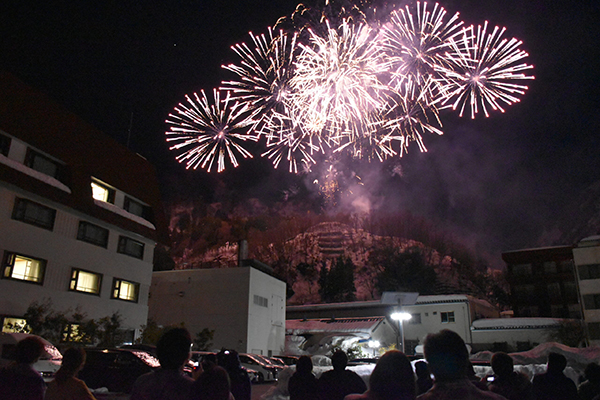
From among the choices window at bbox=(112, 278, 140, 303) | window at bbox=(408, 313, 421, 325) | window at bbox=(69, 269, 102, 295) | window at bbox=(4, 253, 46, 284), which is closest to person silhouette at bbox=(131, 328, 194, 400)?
window at bbox=(4, 253, 46, 284)

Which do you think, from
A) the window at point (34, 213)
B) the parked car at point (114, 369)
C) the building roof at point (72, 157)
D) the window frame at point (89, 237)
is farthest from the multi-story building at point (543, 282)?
the parked car at point (114, 369)

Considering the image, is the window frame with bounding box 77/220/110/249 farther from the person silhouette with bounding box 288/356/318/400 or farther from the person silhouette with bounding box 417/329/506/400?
the person silhouette with bounding box 417/329/506/400

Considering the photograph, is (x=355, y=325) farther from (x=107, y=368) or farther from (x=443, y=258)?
(x=443, y=258)

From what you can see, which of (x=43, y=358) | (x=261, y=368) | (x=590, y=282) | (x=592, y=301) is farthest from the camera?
(x=590, y=282)

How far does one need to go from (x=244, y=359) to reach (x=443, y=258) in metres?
114

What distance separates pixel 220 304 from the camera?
32.2 m

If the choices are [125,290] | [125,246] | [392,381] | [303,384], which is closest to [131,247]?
[125,246]

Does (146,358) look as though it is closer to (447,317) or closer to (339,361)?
(339,361)

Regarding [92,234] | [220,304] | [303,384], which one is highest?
[92,234]

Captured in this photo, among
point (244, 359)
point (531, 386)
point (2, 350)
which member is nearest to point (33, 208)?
point (2, 350)

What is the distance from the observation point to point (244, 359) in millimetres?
22812

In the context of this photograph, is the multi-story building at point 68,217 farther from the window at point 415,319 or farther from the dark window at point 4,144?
the window at point 415,319

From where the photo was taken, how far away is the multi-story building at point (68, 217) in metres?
19.7

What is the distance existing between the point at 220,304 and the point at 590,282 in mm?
31521
